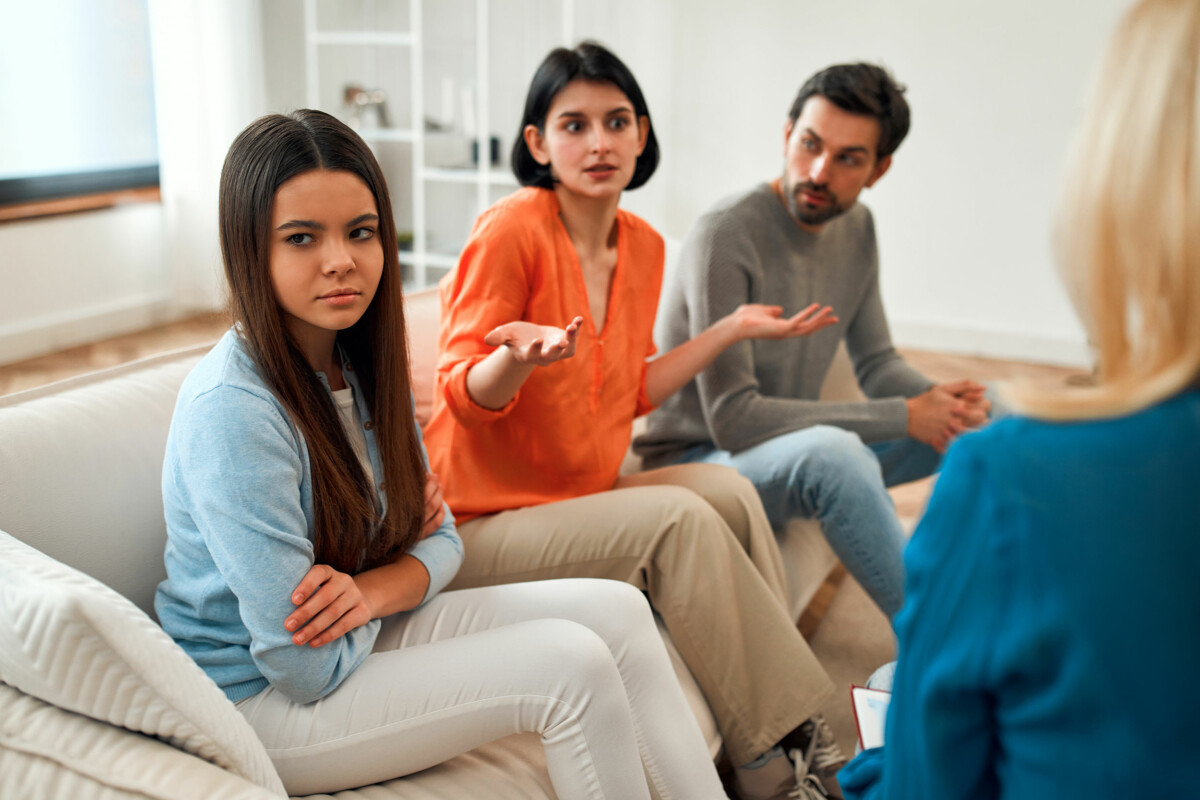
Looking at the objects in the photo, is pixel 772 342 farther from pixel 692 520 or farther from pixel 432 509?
pixel 432 509

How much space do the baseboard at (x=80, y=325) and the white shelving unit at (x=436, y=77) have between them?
3.80 feet

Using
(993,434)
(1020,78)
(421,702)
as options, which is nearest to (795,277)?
(421,702)

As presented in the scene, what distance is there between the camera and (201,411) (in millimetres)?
970

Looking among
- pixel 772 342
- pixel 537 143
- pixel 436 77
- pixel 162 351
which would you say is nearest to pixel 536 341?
pixel 537 143

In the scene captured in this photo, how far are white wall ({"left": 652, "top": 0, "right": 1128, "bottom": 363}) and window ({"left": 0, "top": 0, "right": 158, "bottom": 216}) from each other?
2.40 meters

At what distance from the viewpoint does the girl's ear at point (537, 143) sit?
1.55 m

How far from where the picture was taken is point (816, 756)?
1379 millimetres

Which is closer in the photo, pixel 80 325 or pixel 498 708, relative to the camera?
pixel 498 708

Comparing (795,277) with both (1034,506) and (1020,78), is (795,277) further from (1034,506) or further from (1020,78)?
(1020,78)

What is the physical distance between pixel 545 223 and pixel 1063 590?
111 cm

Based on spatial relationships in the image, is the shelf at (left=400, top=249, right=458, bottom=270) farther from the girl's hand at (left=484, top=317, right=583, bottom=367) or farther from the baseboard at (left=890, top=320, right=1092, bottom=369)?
the girl's hand at (left=484, top=317, right=583, bottom=367)

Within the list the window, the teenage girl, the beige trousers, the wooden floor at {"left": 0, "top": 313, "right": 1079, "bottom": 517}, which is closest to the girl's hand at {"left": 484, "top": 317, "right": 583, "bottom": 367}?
the teenage girl

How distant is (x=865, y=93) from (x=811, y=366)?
527 millimetres

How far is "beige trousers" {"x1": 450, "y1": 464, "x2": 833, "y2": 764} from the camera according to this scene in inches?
52.0
